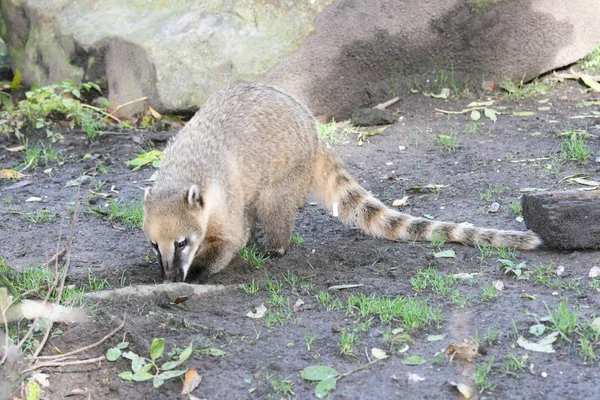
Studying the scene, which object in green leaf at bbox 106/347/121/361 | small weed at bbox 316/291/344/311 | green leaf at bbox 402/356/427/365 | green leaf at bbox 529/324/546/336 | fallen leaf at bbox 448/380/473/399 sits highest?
green leaf at bbox 106/347/121/361

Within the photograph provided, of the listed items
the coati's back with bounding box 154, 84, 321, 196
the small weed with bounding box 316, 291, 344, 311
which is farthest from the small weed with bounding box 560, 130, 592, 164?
the small weed with bounding box 316, 291, 344, 311

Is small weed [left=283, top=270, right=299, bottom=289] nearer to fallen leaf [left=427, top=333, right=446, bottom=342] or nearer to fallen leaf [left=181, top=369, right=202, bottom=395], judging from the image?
fallen leaf [left=427, top=333, right=446, bottom=342]

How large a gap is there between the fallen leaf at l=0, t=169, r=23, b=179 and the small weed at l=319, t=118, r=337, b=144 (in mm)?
2459

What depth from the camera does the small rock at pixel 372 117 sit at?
7020 millimetres

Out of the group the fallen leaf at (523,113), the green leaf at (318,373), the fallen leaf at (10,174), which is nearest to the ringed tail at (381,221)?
the green leaf at (318,373)

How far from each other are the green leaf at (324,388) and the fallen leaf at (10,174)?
13.4 feet

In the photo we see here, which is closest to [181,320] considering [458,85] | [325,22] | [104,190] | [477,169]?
[104,190]

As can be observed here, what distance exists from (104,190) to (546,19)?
4.19m

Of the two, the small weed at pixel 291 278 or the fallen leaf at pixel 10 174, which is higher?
the small weed at pixel 291 278

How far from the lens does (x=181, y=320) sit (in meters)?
3.70

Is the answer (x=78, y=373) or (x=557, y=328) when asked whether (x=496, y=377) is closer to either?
(x=557, y=328)

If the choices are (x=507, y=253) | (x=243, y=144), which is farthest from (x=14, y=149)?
(x=507, y=253)

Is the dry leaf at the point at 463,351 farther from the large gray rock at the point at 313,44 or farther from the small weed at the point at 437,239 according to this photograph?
the large gray rock at the point at 313,44

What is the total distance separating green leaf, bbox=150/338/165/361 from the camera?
130 inches
